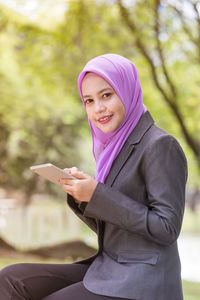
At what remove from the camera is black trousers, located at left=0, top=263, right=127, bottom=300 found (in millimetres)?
980

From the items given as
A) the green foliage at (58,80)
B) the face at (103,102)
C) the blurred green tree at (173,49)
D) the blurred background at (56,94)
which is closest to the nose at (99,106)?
the face at (103,102)

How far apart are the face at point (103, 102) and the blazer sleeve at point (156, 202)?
157 mm

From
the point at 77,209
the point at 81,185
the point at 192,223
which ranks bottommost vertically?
the point at 192,223

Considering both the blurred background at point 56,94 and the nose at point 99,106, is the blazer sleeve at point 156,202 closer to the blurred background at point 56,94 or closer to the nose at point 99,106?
the nose at point 99,106

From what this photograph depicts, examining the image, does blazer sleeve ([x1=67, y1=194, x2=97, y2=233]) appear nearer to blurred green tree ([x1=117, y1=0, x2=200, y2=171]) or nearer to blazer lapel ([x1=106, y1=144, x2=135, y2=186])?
blazer lapel ([x1=106, y1=144, x2=135, y2=186])

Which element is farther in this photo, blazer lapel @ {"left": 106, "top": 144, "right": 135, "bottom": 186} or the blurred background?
the blurred background

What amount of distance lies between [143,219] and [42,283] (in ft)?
1.10

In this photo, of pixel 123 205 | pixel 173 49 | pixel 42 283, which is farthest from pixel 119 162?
pixel 173 49

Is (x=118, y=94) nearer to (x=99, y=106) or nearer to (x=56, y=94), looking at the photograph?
(x=99, y=106)

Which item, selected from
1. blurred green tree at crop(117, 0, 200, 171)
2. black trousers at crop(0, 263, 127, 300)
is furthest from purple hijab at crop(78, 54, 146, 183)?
blurred green tree at crop(117, 0, 200, 171)

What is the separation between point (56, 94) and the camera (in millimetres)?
5938

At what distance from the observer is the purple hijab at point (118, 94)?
1.06m

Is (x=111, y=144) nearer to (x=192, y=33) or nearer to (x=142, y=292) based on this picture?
(x=142, y=292)

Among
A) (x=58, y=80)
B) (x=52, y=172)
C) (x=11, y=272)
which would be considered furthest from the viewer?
(x=58, y=80)
